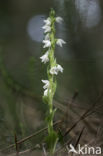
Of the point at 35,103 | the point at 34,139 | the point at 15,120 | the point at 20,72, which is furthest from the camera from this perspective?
the point at 20,72

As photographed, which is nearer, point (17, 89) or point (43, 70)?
point (43, 70)

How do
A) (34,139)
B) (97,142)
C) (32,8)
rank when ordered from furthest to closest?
(32,8)
(34,139)
(97,142)

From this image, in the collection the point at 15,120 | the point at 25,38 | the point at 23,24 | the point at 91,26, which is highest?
the point at 23,24

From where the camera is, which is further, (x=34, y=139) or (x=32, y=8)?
(x=32, y=8)

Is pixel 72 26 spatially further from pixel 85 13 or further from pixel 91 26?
pixel 91 26

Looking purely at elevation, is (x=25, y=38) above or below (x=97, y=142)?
above

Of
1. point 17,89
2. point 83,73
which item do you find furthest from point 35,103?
point 83,73

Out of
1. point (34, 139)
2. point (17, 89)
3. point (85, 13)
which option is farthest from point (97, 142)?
point (85, 13)

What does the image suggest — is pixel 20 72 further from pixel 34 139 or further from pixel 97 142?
pixel 97 142

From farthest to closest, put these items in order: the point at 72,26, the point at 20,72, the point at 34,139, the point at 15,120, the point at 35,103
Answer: the point at 20,72 → the point at 35,103 → the point at 72,26 → the point at 15,120 → the point at 34,139
